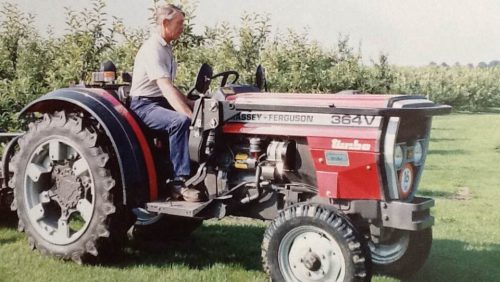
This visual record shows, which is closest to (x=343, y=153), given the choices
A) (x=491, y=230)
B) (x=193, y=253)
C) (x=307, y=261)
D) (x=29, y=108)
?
(x=307, y=261)

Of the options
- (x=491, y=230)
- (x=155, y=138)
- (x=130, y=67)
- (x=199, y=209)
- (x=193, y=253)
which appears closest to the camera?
(x=199, y=209)

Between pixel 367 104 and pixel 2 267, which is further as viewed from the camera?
pixel 2 267

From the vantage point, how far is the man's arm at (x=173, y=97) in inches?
210

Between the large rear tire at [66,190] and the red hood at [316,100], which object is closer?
the red hood at [316,100]

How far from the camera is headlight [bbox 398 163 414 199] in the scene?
4848 millimetres

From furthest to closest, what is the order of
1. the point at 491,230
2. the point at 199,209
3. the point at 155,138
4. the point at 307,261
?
1. the point at 491,230
2. the point at 155,138
3. the point at 199,209
4. the point at 307,261

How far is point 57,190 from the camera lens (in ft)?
19.0

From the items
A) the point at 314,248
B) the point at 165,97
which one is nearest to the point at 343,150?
the point at 314,248

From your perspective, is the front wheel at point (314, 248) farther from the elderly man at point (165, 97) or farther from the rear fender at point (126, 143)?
the rear fender at point (126, 143)

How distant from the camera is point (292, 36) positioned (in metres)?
17.0

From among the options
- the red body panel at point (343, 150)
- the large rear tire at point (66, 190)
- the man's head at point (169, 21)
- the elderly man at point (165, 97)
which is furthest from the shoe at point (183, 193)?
the man's head at point (169, 21)

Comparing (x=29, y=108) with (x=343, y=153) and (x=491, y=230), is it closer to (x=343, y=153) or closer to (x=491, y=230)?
(x=343, y=153)

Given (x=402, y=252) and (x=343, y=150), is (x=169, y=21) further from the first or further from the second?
(x=402, y=252)

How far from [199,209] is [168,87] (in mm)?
1007
